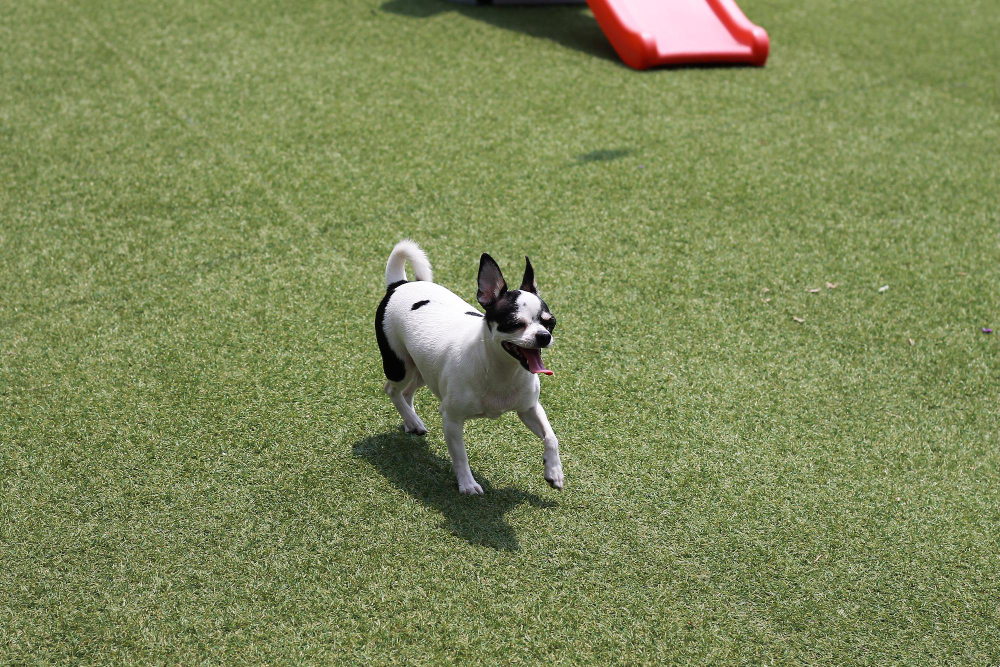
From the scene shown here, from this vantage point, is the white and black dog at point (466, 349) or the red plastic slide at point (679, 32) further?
the red plastic slide at point (679, 32)

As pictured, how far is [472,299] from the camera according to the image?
5.17 m

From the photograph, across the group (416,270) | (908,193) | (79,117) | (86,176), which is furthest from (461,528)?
(79,117)

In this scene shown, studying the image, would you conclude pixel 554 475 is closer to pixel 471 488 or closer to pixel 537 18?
pixel 471 488

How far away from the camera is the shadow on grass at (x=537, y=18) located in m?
8.75

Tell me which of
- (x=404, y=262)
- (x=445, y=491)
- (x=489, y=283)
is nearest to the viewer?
(x=489, y=283)

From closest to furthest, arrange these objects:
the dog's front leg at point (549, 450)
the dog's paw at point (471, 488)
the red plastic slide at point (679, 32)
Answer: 1. the dog's front leg at point (549, 450)
2. the dog's paw at point (471, 488)
3. the red plastic slide at point (679, 32)

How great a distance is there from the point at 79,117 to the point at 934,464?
6.37 m

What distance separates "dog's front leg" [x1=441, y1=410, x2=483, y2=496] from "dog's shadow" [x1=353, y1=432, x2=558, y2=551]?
0.05m

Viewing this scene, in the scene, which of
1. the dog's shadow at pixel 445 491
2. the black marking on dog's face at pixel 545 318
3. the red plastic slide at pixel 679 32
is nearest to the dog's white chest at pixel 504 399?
the black marking on dog's face at pixel 545 318

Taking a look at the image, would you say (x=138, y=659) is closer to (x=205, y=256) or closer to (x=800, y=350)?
(x=205, y=256)

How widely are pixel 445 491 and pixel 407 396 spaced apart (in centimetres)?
56

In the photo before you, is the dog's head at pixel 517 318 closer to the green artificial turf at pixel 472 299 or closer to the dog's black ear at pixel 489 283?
the dog's black ear at pixel 489 283

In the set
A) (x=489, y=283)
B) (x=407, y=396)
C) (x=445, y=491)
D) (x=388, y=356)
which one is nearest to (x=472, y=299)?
(x=407, y=396)

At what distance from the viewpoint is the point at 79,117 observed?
6.91m
